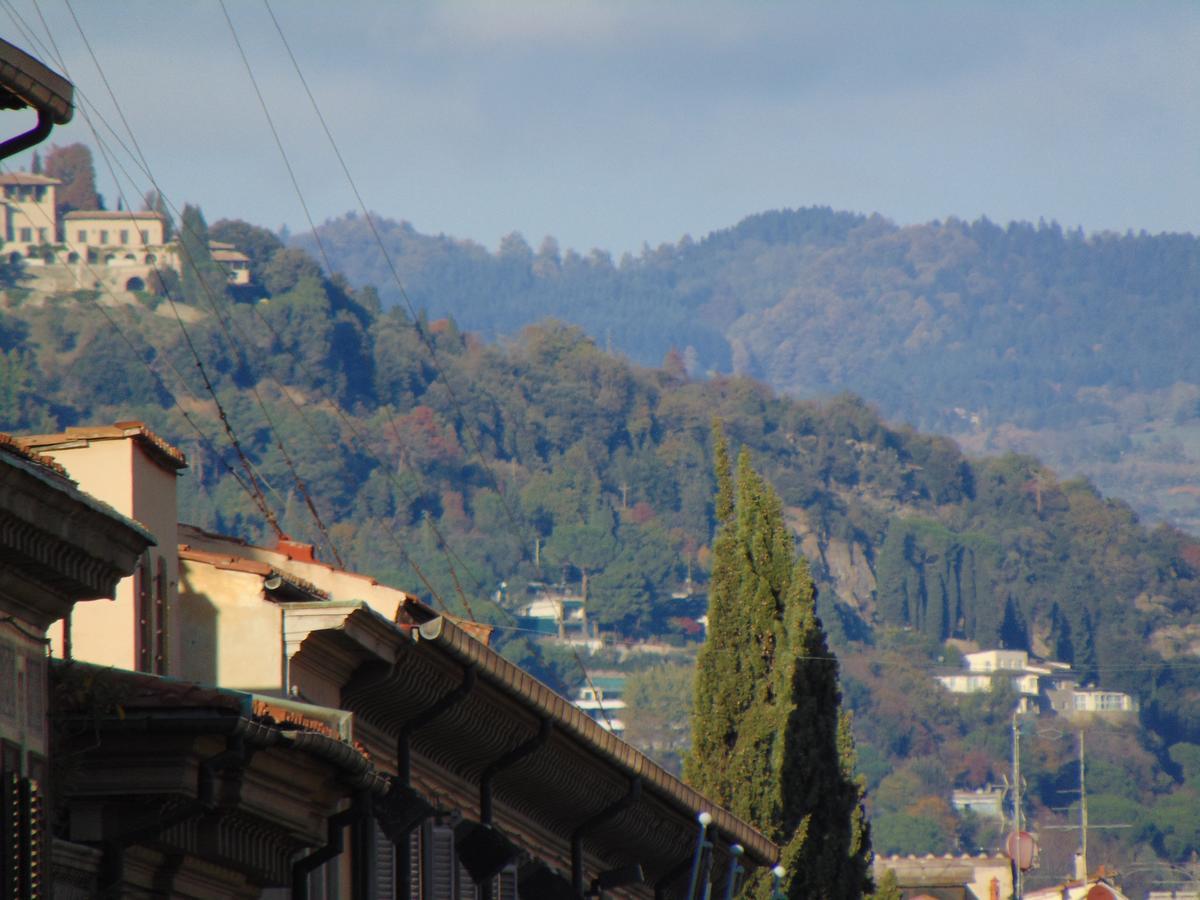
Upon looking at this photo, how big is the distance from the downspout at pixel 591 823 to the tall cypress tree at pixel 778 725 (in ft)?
17.1

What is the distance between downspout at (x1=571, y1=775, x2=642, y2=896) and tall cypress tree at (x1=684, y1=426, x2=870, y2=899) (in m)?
5.20

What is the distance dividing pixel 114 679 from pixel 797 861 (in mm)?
16826

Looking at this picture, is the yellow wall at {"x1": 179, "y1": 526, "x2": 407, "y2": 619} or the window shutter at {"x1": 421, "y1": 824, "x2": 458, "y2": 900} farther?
the yellow wall at {"x1": 179, "y1": 526, "x2": 407, "y2": 619}

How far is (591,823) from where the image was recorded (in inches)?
776

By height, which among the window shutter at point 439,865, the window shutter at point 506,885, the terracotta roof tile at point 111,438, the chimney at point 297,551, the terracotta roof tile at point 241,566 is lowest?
the window shutter at point 506,885

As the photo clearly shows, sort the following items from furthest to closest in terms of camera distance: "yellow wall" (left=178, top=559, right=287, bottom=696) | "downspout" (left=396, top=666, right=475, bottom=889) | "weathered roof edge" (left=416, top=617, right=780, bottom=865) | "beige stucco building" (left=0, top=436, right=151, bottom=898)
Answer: "downspout" (left=396, top=666, right=475, bottom=889) < "weathered roof edge" (left=416, top=617, right=780, bottom=865) < "yellow wall" (left=178, top=559, right=287, bottom=696) < "beige stucco building" (left=0, top=436, right=151, bottom=898)

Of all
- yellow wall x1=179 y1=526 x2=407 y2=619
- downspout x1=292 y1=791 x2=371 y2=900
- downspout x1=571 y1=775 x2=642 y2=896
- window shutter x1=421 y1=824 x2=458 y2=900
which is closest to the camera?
downspout x1=292 y1=791 x2=371 y2=900

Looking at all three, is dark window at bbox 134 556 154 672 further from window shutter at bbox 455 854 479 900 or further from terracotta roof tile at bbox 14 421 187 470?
window shutter at bbox 455 854 479 900

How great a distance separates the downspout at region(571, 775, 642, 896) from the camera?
774 inches

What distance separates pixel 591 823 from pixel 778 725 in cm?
563

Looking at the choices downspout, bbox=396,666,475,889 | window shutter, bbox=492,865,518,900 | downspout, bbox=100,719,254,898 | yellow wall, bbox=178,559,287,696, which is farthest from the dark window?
window shutter, bbox=492,865,518,900

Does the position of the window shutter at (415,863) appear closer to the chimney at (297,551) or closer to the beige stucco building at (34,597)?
the chimney at (297,551)

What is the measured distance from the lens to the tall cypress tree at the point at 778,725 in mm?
25188

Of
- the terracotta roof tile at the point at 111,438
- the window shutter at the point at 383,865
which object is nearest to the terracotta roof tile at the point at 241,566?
the terracotta roof tile at the point at 111,438
